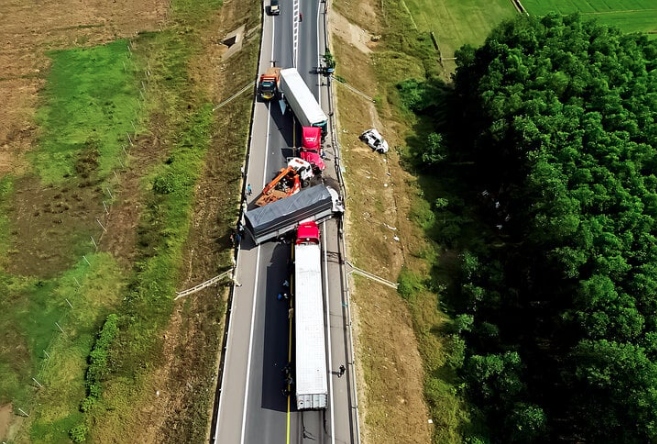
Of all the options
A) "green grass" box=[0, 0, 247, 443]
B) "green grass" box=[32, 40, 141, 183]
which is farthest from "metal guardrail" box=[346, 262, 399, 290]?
"green grass" box=[32, 40, 141, 183]

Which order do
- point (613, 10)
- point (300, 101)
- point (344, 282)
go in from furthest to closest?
point (613, 10), point (300, 101), point (344, 282)

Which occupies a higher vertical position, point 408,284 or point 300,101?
point 300,101

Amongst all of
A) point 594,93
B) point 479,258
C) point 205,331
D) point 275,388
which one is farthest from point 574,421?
point 594,93

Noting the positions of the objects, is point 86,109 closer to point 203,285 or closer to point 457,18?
point 203,285

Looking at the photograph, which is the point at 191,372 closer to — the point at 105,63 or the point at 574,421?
the point at 574,421

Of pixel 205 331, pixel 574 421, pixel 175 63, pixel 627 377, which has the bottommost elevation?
pixel 574 421

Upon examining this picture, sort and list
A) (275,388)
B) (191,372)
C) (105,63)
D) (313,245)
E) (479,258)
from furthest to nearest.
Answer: (105,63) < (479,258) < (313,245) < (191,372) < (275,388)

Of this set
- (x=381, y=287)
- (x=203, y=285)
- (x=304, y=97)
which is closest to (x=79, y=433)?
(x=203, y=285)
